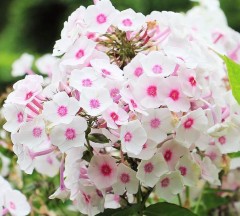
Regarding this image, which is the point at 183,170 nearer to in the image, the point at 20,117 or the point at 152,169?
the point at 152,169

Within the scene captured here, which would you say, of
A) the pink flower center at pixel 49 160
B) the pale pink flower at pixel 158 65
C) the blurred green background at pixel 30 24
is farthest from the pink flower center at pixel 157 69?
the blurred green background at pixel 30 24

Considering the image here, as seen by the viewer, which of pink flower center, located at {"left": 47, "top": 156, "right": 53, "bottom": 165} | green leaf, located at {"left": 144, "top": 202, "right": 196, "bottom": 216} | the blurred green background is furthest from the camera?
the blurred green background

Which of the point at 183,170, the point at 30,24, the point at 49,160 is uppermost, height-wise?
the point at 183,170

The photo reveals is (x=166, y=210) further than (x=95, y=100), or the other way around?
(x=166, y=210)

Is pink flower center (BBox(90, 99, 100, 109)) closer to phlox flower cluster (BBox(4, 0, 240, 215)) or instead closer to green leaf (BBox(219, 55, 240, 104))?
phlox flower cluster (BBox(4, 0, 240, 215))

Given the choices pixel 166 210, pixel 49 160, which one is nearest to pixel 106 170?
pixel 166 210

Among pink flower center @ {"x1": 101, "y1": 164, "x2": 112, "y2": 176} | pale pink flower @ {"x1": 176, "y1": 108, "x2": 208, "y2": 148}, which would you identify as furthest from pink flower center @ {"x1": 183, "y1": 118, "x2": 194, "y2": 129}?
pink flower center @ {"x1": 101, "y1": 164, "x2": 112, "y2": 176}

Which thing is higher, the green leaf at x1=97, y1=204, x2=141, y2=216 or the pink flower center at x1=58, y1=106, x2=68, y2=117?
the pink flower center at x1=58, y1=106, x2=68, y2=117

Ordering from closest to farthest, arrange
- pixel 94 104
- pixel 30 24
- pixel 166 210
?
pixel 94 104
pixel 166 210
pixel 30 24
